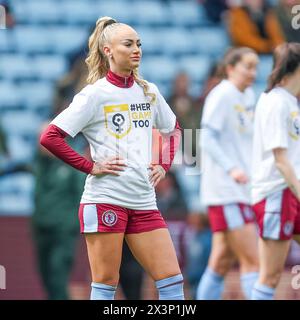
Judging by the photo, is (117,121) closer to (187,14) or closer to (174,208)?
(174,208)

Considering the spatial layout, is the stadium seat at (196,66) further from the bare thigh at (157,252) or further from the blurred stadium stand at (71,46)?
the bare thigh at (157,252)

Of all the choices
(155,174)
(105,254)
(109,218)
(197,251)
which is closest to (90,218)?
(109,218)

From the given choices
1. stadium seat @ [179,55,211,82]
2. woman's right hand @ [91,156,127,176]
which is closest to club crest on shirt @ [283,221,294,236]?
woman's right hand @ [91,156,127,176]

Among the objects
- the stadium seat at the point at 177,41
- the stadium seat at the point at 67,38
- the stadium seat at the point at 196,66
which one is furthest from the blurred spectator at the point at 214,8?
the stadium seat at the point at 67,38

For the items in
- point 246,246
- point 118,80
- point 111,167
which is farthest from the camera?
point 246,246

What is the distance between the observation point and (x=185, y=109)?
11719 millimetres

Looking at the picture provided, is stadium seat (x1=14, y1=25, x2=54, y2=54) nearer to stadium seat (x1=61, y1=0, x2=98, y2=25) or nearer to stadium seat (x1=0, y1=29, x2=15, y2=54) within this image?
stadium seat (x1=0, y1=29, x2=15, y2=54)

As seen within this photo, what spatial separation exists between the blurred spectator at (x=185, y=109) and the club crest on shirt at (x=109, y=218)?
4234mm

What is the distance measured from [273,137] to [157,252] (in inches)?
52.9

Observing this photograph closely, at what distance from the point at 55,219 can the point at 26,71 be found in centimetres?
158

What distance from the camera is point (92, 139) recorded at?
22.2 ft
